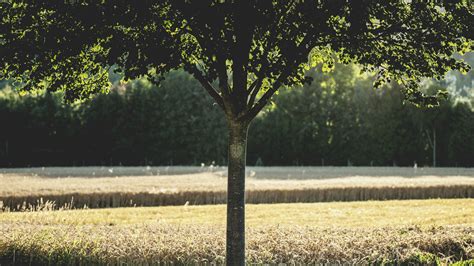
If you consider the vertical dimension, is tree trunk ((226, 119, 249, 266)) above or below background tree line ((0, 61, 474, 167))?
below

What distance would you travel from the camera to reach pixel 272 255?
447 inches

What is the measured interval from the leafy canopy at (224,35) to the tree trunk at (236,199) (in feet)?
1.23

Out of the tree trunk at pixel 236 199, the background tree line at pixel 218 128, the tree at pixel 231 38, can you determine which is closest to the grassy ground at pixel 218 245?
the tree trunk at pixel 236 199

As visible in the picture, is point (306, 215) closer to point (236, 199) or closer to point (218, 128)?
point (236, 199)

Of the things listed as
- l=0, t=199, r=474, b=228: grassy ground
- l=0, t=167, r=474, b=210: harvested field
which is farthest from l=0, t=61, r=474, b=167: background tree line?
l=0, t=199, r=474, b=228: grassy ground

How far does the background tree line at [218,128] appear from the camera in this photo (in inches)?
2167

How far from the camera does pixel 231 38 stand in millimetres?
9570

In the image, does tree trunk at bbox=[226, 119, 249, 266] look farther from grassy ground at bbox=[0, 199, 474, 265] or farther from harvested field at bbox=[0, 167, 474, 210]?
harvested field at bbox=[0, 167, 474, 210]

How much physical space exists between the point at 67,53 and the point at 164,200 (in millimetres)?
19902

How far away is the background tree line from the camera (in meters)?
55.0

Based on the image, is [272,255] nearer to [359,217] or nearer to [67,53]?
[67,53]

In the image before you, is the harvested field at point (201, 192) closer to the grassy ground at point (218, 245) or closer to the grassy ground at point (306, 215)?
the grassy ground at point (306, 215)

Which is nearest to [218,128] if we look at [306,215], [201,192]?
[201,192]

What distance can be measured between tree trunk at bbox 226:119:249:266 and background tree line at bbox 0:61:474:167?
155ft
